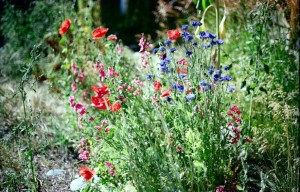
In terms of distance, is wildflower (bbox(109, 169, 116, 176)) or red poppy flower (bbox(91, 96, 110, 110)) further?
wildflower (bbox(109, 169, 116, 176))

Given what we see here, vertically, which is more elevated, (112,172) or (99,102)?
(99,102)

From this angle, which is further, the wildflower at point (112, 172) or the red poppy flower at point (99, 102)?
the wildflower at point (112, 172)

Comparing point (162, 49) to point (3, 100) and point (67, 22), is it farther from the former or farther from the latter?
point (3, 100)

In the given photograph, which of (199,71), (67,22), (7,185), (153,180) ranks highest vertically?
(67,22)

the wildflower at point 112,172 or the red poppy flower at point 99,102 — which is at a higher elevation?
the red poppy flower at point 99,102

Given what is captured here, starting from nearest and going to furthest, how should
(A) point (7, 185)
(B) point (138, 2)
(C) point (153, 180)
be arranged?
(C) point (153, 180)
(A) point (7, 185)
(B) point (138, 2)

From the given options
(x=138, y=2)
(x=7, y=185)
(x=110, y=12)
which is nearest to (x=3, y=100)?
(x=7, y=185)

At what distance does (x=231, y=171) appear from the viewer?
2.64 metres

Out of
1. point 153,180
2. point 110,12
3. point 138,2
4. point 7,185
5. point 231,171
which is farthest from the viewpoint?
point 110,12

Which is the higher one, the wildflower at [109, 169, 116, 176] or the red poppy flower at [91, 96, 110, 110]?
the red poppy flower at [91, 96, 110, 110]

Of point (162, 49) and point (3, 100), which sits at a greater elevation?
point (162, 49)

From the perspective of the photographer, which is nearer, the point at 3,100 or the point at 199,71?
the point at 199,71

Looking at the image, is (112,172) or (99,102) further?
(112,172)

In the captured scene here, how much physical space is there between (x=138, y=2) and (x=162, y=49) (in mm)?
8355
